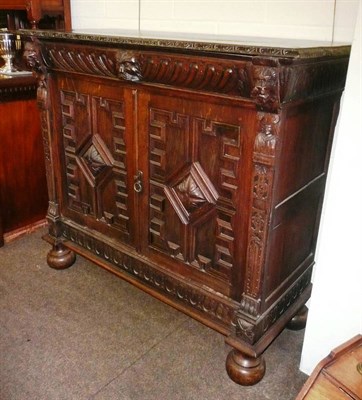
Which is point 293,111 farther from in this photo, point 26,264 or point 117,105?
point 26,264

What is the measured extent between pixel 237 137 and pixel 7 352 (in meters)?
1.22

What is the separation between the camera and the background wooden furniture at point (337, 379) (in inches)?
44.6

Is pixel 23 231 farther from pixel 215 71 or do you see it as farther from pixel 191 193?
pixel 215 71

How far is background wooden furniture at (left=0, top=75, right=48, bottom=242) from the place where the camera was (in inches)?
93.0

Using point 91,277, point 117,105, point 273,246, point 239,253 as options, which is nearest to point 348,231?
point 273,246

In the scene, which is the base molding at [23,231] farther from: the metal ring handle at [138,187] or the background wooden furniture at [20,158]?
the metal ring handle at [138,187]

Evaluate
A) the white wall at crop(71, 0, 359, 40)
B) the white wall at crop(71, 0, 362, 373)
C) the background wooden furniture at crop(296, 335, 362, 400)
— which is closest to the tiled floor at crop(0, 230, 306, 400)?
the white wall at crop(71, 0, 362, 373)

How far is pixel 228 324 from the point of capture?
63.3 inches

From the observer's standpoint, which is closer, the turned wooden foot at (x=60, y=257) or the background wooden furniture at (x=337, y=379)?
the background wooden furniture at (x=337, y=379)

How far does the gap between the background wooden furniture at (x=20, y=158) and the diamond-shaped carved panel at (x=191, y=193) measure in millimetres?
1196

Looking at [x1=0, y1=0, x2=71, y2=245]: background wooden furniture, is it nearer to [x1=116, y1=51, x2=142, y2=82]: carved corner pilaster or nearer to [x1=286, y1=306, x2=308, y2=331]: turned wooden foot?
[x1=116, y1=51, x2=142, y2=82]: carved corner pilaster

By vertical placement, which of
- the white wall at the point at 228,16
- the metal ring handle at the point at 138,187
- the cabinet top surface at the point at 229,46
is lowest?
the metal ring handle at the point at 138,187

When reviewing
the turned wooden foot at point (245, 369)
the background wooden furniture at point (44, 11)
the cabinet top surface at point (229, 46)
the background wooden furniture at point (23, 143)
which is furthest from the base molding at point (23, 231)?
the turned wooden foot at point (245, 369)

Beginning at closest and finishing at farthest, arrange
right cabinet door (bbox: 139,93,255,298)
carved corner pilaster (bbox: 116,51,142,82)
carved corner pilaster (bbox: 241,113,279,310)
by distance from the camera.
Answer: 1. carved corner pilaster (bbox: 241,113,279,310)
2. right cabinet door (bbox: 139,93,255,298)
3. carved corner pilaster (bbox: 116,51,142,82)
